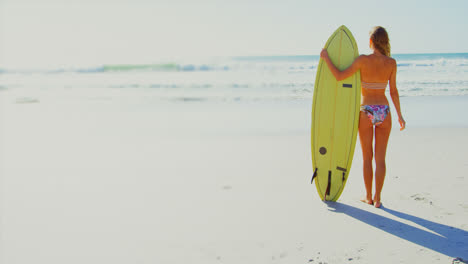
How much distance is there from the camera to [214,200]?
326cm

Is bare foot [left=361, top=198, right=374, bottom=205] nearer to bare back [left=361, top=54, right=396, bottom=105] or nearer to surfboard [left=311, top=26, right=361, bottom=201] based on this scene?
surfboard [left=311, top=26, right=361, bottom=201]

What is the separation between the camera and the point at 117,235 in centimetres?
261

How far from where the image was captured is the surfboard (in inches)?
122

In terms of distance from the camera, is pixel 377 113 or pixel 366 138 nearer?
pixel 377 113

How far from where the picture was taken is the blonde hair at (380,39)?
2750 mm

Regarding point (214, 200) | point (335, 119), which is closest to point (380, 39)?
point (335, 119)

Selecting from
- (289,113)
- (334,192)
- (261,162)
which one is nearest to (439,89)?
(289,113)

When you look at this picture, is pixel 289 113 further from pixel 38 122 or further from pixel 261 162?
pixel 38 122

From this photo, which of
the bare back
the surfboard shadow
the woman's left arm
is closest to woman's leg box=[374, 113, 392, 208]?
the bare back

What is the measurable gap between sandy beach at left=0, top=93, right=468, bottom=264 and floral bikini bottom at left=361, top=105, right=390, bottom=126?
2.45 ft

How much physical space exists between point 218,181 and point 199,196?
1.50 feet

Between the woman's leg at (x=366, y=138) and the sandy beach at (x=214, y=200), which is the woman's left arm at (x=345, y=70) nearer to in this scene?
the woman's leg at (x=366, y=138)

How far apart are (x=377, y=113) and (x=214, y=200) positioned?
1.55 m

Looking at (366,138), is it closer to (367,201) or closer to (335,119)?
(335,119)
